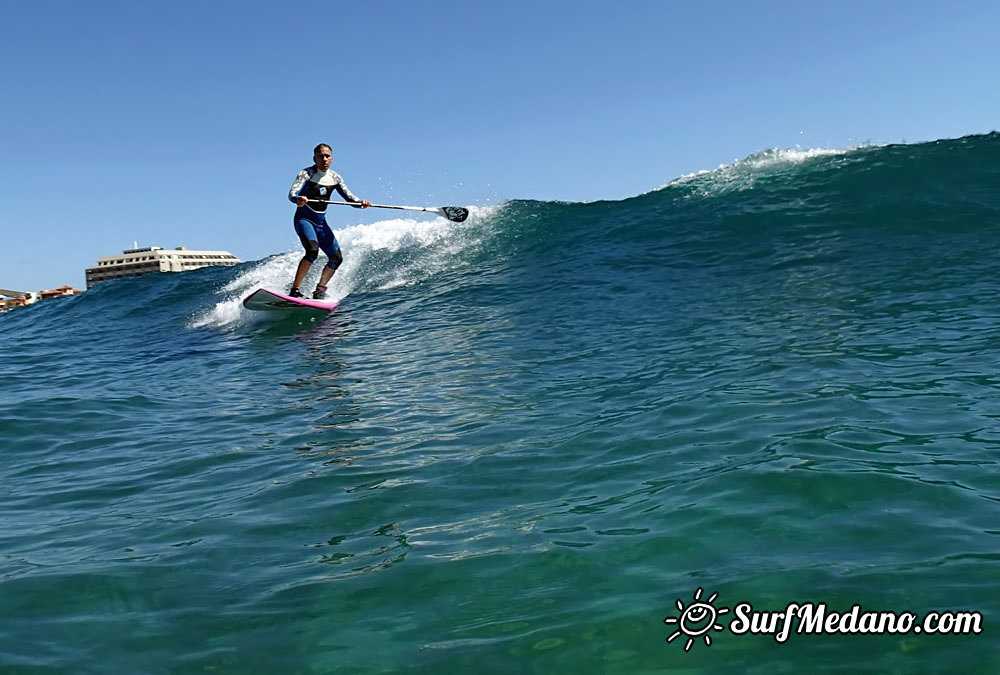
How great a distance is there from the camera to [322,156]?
12039 millimetres

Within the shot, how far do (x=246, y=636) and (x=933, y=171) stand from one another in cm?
1508

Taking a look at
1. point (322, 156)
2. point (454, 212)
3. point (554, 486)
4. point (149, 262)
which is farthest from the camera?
point (149, 262)

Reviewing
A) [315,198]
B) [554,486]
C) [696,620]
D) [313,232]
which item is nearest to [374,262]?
[313,232]

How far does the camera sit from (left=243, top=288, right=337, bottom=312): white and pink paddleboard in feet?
41.2

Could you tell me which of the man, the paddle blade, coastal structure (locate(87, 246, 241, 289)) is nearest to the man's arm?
the man

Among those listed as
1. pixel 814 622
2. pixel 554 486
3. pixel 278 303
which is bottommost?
pixel 814 622

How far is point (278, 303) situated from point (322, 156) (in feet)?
8.69

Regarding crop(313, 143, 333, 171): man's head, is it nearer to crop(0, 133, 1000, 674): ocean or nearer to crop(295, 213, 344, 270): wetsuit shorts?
crop(295, 213, 344, 270): wetsuit shorts

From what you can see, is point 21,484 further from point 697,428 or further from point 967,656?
point 967,656

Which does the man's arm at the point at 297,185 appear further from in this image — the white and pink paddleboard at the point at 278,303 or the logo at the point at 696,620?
the logo at the point at 696,620

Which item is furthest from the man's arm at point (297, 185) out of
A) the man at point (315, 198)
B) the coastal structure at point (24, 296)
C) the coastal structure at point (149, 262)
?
the coastal structure at point (149, 262)

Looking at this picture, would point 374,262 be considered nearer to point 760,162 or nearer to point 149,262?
point 760,162

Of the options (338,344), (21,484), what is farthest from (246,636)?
(338,344)

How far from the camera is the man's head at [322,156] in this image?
39.5 ft
